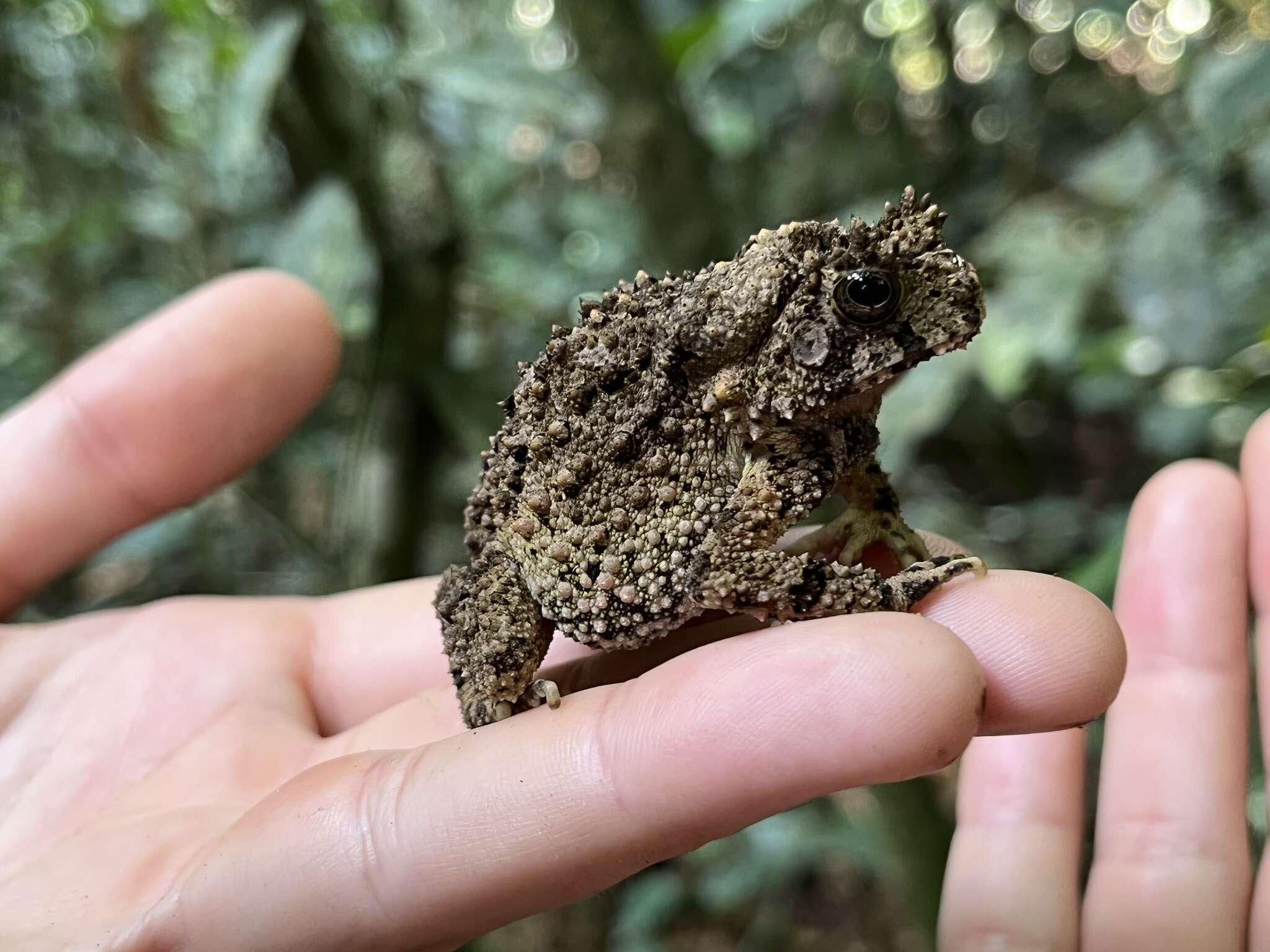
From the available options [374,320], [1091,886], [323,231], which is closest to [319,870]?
[1091,886]

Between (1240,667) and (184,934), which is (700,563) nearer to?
(184,934)

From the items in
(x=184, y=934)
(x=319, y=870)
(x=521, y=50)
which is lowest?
(x=184, y=934)

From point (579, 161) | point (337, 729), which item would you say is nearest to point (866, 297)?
point (337, 729)

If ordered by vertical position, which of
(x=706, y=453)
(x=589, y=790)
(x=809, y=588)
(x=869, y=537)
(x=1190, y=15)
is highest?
(x=1190, y=15)

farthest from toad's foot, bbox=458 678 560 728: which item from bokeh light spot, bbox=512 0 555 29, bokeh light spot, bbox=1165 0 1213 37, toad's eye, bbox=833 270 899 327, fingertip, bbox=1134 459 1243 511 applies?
bokeh light spot, bbox=1165 0 1213 37

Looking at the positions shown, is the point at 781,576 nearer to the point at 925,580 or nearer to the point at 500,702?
the point at 925,580

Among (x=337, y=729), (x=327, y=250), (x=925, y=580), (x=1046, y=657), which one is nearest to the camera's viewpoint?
(x=1046, y=657)
